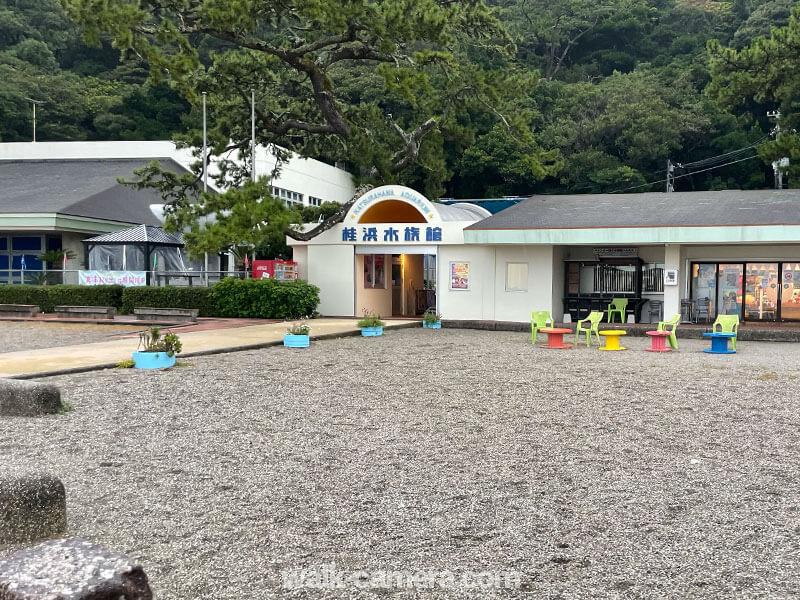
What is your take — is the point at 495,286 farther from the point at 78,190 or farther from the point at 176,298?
the point at 78,190

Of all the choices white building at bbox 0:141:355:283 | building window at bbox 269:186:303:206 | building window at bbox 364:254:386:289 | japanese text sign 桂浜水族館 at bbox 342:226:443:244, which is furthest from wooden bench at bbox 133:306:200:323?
building window at bbox 269:186:303:206

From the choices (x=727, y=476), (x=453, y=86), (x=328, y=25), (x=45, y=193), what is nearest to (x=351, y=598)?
(x=727, y=476)

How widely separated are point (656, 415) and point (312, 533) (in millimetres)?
5353

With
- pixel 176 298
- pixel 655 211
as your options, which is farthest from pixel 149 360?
pixel 655 211

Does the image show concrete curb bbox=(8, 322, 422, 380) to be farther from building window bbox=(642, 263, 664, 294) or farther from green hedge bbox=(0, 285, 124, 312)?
green hedge bbox=(0, 285, 124, 312)

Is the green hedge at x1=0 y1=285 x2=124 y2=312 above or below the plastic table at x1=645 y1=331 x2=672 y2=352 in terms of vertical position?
above

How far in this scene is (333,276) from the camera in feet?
84.6

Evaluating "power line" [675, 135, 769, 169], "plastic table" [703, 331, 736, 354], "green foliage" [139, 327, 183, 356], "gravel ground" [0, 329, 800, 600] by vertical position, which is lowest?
"gravel ground" [0, 329, 800, 600]

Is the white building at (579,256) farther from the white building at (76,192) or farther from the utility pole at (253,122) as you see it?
the white building at (76,192)

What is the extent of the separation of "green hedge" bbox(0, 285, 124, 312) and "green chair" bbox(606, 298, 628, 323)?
49.3 ft

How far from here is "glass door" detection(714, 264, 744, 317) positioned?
23094 millimetres

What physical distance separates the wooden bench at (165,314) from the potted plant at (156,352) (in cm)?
983

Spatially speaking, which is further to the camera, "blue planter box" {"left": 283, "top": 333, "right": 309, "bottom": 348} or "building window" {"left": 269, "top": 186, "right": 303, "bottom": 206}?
"building window" {"left": 269, "top": 186, "right": 303, "bottom": 206}

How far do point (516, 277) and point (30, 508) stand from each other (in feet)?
66.6
